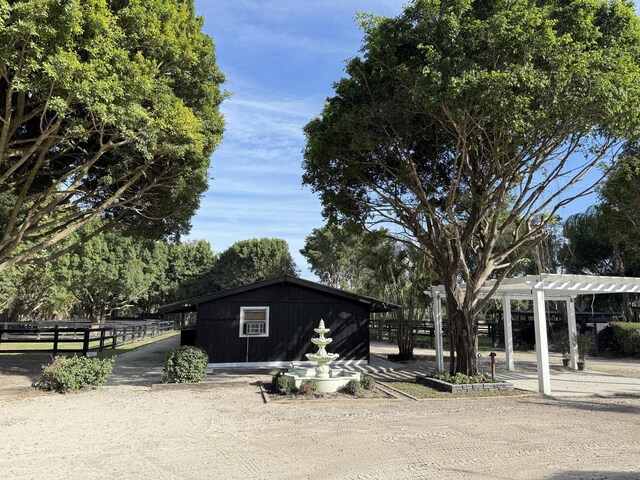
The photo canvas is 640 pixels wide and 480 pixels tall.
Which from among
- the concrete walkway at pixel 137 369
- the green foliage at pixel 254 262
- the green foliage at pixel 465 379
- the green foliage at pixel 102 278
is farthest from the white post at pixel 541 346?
the green foliage at pixel 254 262

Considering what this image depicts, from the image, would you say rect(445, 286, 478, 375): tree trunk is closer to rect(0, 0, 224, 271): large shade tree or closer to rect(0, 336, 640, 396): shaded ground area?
rect(0, 336, 640, 396): shaded ground area

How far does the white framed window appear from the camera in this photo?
16.0 meters

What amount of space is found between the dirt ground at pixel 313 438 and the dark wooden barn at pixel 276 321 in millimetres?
5248

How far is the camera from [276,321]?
16.4 m

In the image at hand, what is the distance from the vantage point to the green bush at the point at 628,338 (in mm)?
21125

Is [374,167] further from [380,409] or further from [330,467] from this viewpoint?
[330,467]

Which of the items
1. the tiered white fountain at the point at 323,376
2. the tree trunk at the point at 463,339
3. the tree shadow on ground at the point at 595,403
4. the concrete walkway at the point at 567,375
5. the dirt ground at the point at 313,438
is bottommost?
the concrete walkway at the point at 567,375

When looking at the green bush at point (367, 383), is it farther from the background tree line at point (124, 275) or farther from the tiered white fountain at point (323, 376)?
the background tree line at point (124, 275)

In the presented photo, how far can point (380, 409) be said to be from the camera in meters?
9.25

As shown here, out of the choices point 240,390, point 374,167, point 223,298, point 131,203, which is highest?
point 374,167

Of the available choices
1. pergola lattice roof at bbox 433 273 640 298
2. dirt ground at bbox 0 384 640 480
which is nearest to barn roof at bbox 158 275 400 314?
dirt ground at bbox 0 384 640 480

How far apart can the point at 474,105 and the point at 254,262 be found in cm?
4196

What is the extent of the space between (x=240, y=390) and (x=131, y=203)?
7.59 m

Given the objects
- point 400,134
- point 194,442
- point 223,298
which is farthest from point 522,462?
point 223,298
